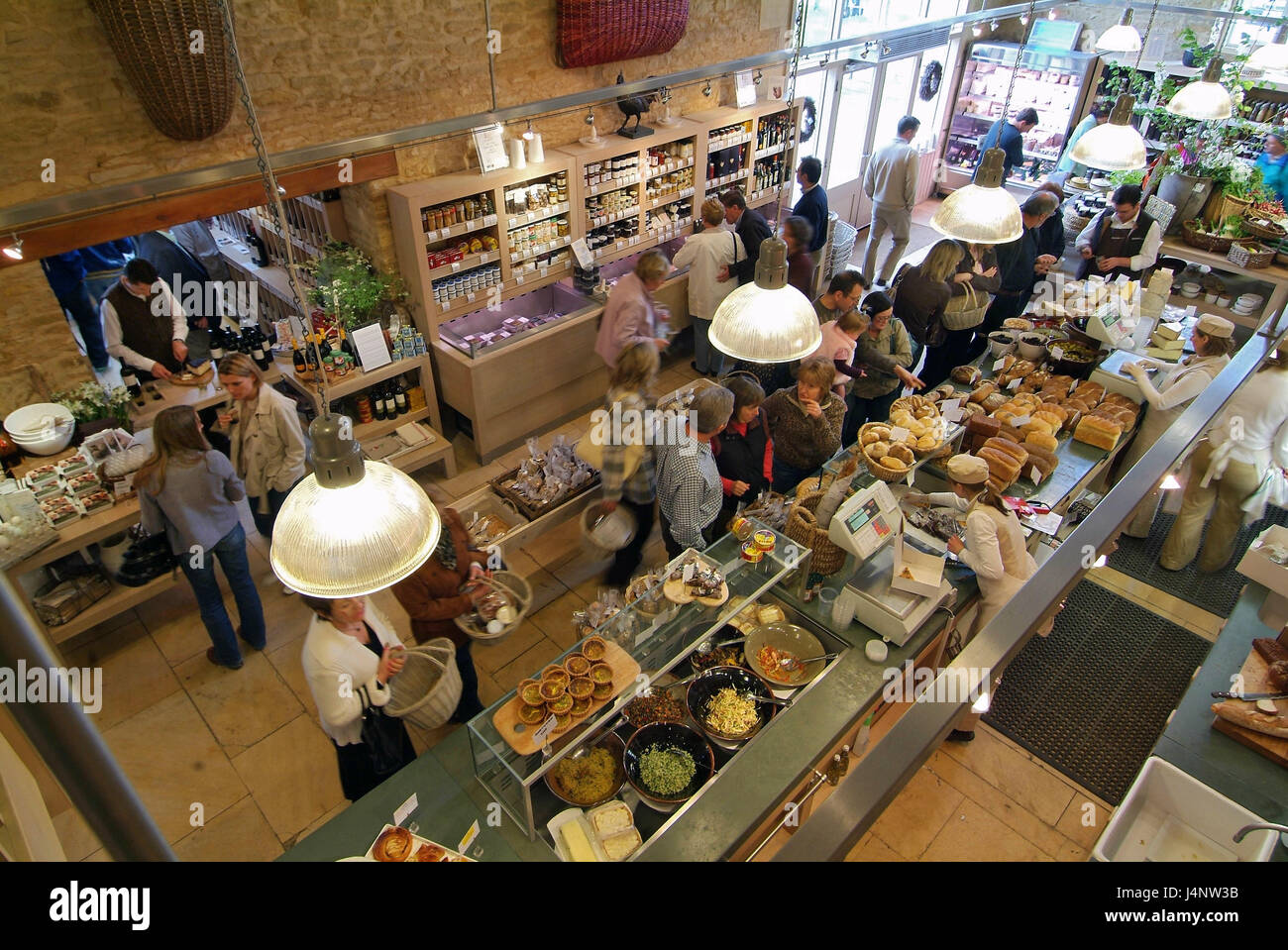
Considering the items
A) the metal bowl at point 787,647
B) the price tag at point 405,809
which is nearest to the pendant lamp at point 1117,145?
the metal bowl at point 787,647

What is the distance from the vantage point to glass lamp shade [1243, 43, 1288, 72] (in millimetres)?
8430

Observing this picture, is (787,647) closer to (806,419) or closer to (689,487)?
(689,487)

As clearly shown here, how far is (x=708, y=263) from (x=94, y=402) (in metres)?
5.10

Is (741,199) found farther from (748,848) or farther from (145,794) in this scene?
(145,794)

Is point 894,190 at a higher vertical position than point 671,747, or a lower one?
higher

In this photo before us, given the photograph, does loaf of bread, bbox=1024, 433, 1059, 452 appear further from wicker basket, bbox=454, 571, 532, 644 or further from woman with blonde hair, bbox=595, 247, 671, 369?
wicker basket, bbox=454, 571, 532, 644

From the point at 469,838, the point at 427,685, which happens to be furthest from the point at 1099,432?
the point at 469,838

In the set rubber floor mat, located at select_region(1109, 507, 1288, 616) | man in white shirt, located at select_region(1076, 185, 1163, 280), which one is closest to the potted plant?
rubber floor mat, located at select_region(1109, 507, 1288, 616)

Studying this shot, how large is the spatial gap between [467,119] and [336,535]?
190 inches

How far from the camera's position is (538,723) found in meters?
3.33

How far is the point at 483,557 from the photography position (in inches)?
180
